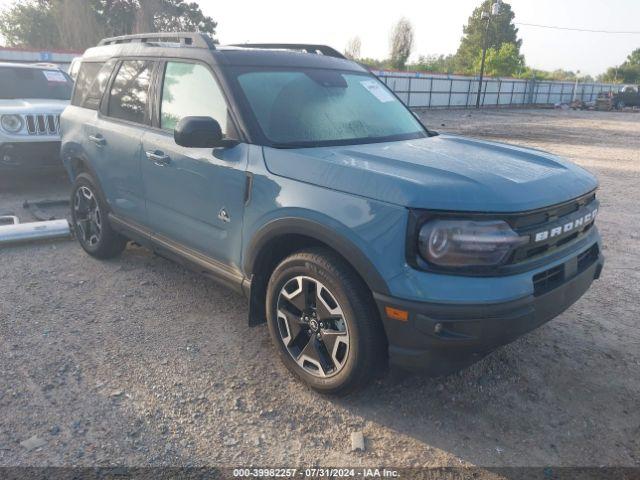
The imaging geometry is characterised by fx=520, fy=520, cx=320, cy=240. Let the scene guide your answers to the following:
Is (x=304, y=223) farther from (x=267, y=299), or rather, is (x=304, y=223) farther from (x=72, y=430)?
(x=72, y=430)

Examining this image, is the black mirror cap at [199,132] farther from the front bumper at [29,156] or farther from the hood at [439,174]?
the front bumper at [29,156]

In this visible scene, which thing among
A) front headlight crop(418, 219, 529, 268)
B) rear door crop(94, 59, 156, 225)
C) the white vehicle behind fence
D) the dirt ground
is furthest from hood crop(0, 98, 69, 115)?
front headlight crop(418, 219, 529, 268)

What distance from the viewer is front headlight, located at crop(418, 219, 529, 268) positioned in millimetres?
2354

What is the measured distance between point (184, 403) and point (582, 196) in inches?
96.3

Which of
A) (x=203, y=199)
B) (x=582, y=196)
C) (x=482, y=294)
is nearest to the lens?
(x=482, y=294)

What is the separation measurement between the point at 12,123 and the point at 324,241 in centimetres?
602

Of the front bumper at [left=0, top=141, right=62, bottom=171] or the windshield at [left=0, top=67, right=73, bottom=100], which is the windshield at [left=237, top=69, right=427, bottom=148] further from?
the windshield at [left=0, top=67, right=73, bottom=100]

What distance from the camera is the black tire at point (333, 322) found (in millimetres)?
2584

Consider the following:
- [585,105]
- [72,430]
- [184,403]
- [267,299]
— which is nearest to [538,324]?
[267,299]

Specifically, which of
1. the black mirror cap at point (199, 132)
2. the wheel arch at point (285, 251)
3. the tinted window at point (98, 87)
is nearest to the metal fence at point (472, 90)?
the tinted window at point (98, 87)

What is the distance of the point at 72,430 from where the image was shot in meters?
2.61

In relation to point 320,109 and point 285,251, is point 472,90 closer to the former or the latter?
point 320,109

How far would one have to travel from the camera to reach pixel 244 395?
2938 mm

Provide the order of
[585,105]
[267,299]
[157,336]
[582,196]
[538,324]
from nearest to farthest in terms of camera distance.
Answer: [538,324]
[582,196]
[267,299]
[157,336]
[585,105]
